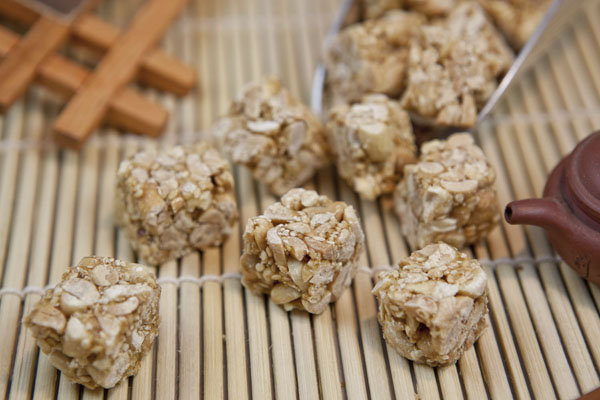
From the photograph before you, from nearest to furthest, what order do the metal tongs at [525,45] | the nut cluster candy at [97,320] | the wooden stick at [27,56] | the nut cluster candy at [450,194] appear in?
the nut cluster candy at [97,320] → the nut cluster candy at [450,194] → the metal tongs at [525,45] → the wooden stick at [27,56]

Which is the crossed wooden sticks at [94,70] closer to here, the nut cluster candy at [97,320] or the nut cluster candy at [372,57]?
the nut cluster candy at [372,57]

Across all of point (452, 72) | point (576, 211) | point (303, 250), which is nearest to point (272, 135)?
point (303, 250)

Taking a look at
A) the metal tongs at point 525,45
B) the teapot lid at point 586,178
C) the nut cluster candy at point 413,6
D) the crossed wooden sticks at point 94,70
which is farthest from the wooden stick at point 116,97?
the teapot lid at point 586,178

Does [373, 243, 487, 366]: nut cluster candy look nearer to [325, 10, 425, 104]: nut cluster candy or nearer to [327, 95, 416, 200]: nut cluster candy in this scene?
[327, 95, 416, 200]: nut cluster candy

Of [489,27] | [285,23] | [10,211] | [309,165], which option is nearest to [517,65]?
[489,27]

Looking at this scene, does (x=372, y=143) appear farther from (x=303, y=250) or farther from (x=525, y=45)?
(x=525, y=45)

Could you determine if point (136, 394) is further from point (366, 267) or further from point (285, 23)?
point (285, 23)

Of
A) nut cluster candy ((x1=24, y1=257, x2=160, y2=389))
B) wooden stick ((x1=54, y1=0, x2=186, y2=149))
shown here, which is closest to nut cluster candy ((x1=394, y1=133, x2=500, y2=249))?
nut cluster candy ((x1=24, y1=257, x2=160, y2=389))
